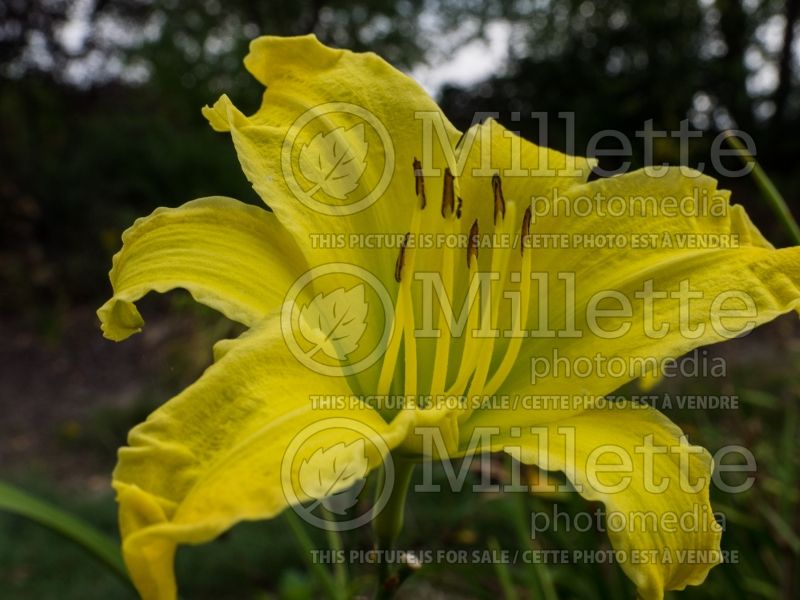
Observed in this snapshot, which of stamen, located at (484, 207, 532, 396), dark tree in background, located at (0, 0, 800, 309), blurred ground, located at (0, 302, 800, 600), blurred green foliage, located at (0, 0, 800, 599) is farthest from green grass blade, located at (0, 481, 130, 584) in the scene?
dark tree in background, located at (0, 0, 800, 309)

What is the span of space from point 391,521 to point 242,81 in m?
6.69

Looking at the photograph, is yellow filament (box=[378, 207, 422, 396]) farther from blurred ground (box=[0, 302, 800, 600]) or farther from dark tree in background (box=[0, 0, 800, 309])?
dark tree in background (box=[0, 0, 800, 309])

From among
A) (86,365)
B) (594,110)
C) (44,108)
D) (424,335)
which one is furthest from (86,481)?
(594,110)

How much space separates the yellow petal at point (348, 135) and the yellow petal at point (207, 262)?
0.07 metres

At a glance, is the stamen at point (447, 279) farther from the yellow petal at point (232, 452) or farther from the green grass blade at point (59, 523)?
the green grass blade at point (59, 523)

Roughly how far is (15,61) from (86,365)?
12.2 feet

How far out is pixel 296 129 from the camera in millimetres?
908

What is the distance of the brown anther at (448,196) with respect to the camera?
84 cm

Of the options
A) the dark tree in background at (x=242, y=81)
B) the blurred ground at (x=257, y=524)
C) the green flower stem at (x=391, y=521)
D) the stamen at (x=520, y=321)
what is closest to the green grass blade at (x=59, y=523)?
the blurred ground at (x=257, y=524)

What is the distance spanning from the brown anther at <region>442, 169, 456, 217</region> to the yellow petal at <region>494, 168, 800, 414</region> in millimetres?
131

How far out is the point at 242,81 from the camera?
6.99m

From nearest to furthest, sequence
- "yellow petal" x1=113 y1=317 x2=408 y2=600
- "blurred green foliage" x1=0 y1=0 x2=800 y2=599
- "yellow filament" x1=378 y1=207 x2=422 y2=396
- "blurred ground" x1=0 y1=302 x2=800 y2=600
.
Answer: "yellow petal" x1=113 y1=317 x2=408 y2=600 < "yellow filament" x1=378 y1=207 x2=422 y2=396 < "blurred ground" x1=0 y1=302 x2=800 y2=600 < "blurred green foliage" x1=0 y1=0 x2=800 y2=599

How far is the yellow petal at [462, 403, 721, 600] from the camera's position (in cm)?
66

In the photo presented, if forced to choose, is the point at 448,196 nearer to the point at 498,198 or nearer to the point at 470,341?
the point at 498,198
